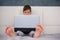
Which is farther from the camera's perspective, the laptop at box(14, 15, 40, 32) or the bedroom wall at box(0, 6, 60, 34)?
the bedroom wall at box(0, 6, 60, 34)

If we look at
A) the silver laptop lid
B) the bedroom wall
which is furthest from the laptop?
the bedroom wall

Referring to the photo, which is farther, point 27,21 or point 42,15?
point 42,15

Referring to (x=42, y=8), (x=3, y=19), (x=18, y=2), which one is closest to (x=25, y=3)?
(x=18, y=2)

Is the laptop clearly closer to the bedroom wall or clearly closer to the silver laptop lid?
the silver laptop lid

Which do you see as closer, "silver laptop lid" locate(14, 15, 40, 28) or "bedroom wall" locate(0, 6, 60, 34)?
"silver laptop lid" locate(14, 15, 40, 28)

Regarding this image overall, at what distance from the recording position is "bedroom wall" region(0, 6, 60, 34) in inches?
79.5

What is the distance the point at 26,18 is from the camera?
1.77 m

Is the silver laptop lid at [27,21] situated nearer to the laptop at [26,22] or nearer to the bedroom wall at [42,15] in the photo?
the laptop at [26,22]

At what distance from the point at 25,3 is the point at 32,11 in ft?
0.45

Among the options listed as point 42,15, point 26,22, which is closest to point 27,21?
Answer: point 26,22

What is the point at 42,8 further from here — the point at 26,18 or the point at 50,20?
the point at 26,18

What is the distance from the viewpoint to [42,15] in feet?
6.66

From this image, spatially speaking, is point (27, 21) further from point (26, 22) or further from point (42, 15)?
point (42, 15)

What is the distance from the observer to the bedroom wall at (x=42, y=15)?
2.02 meters
